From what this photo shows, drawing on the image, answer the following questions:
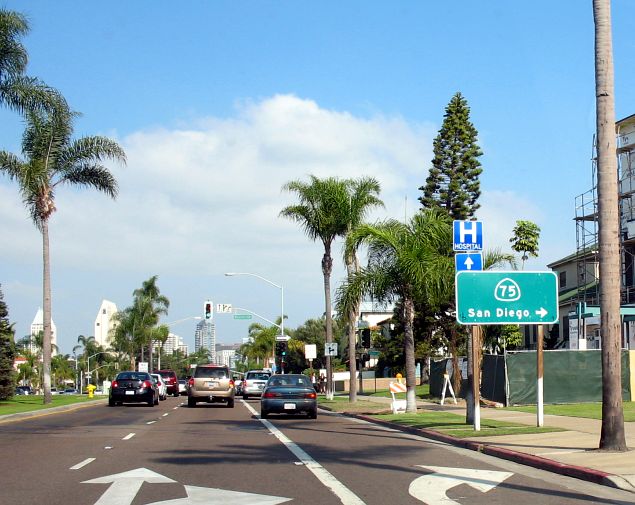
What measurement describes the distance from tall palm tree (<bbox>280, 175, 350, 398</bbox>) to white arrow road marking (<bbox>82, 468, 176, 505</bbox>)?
92.6 ft

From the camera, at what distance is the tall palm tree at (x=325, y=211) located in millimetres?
Answer: 40969

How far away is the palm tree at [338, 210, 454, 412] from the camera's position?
90.8 feet

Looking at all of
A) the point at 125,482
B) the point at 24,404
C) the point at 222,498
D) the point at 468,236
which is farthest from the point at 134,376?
the point at 222,498

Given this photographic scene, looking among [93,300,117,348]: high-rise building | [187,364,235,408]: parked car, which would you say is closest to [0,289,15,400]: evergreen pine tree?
[187,364,235,408]: parked car

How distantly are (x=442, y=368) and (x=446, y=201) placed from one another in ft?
66.5

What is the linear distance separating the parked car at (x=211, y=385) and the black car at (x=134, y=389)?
2.30m

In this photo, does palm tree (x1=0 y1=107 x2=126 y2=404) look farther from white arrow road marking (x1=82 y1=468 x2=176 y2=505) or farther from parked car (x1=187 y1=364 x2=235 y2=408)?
white arrow road marking (x1=82 y1=468 x2=176 y2=505)

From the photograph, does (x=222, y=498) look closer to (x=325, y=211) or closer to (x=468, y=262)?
(x=468, y=262)

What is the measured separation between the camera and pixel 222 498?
1047 centimetres

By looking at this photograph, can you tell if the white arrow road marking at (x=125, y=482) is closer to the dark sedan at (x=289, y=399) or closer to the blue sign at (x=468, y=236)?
the blue sign at (x=468, y=236)

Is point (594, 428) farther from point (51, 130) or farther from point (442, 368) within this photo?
point (51, 130)

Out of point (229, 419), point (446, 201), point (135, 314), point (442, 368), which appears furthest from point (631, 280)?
point (135, 314)

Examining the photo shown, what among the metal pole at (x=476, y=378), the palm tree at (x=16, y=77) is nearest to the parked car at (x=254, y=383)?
the palm tree at (x=16, y=77)

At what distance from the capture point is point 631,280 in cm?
5119
